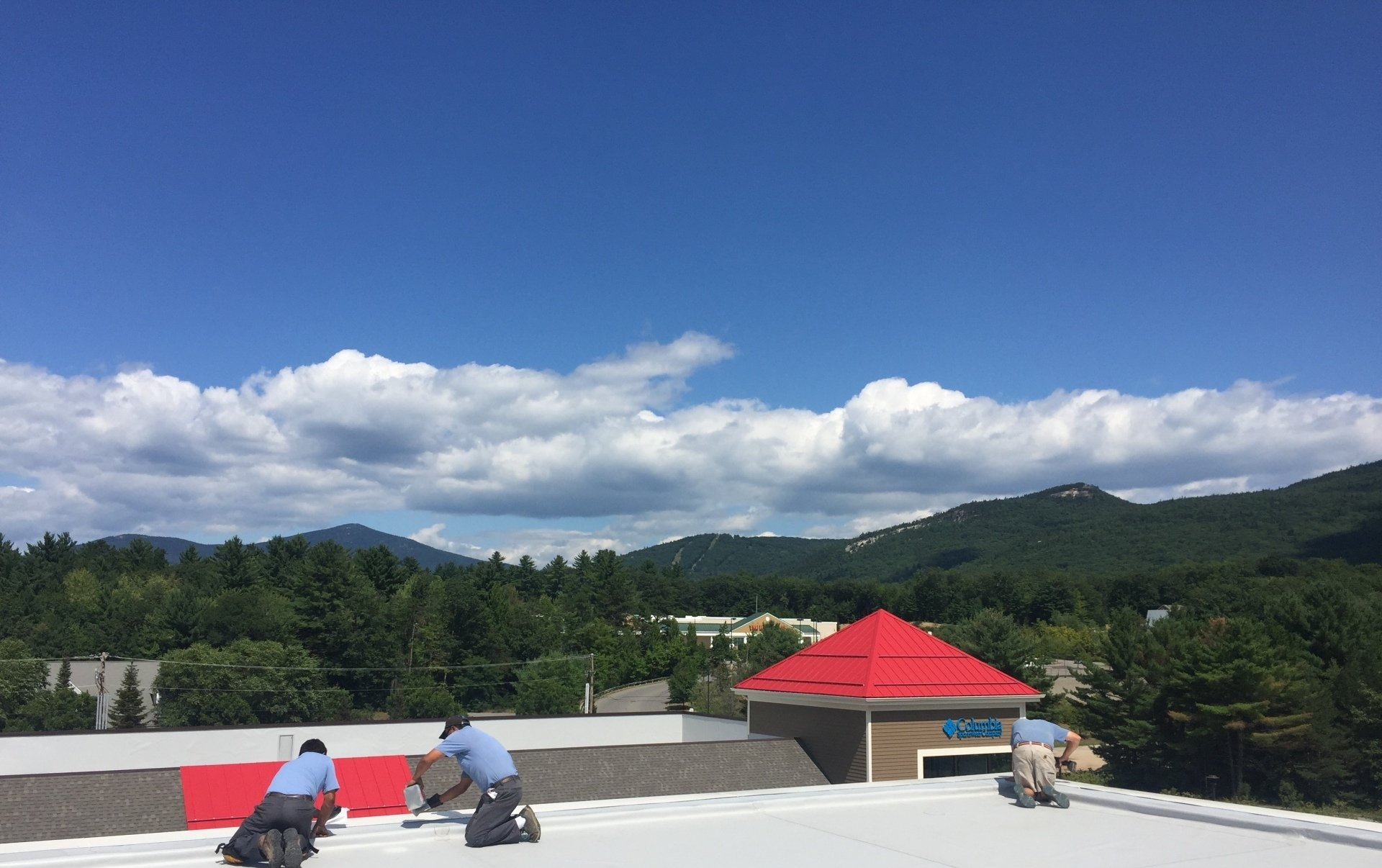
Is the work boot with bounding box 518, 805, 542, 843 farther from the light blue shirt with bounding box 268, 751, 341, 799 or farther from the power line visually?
the power line

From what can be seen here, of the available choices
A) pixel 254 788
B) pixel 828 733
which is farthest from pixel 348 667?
pixel 254 788

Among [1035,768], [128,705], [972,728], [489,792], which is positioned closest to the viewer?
[489,792]

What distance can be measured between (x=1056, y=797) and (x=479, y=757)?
247 inches

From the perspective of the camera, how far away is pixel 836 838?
8297 millimetres

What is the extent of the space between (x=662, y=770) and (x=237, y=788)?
781 cm

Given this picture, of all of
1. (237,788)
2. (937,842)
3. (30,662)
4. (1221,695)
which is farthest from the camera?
(30,662)

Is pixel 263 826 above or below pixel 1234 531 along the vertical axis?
below

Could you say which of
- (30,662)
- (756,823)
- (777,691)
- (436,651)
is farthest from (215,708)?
(756,823)

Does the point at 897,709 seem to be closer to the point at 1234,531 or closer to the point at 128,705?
the point at 128,705

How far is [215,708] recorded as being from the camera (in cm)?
5875

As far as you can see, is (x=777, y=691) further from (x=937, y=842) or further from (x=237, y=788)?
(x=937, y=842)

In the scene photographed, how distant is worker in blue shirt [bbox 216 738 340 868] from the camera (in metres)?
6.57

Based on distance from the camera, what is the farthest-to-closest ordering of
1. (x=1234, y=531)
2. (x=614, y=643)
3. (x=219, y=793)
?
(x=1234, y=531) < (x=614, y=643) < (x=219, y=793)

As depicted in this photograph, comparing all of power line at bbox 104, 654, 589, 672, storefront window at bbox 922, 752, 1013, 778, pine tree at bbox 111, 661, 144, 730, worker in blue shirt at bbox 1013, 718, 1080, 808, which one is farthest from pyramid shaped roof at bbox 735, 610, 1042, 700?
power line at bbox 104, 654, 589, 672
